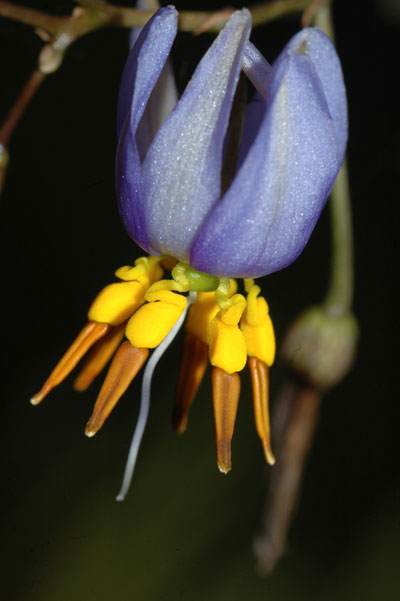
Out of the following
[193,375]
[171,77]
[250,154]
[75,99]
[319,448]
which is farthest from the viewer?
[319,448]

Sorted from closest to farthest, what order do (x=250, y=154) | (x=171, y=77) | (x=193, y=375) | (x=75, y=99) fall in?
(x=250, y=154)
(x=171, y=77)
(x=193, y=375)
(x=75, y=99)

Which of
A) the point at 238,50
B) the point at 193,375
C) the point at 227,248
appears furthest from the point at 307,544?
the point at 238,50

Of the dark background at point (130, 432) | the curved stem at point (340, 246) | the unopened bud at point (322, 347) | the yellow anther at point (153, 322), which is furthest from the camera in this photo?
the dark background at point (130, 432)

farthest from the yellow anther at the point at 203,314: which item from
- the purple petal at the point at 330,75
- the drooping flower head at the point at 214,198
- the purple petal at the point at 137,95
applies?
the purple petal at the point at 330,75

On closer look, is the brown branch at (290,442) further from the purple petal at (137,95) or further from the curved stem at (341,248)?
the purple petal at (137,95)

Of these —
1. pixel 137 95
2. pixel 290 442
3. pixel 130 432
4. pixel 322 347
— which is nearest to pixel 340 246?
pixel 322 347

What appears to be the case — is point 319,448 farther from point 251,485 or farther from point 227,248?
point 227,248
